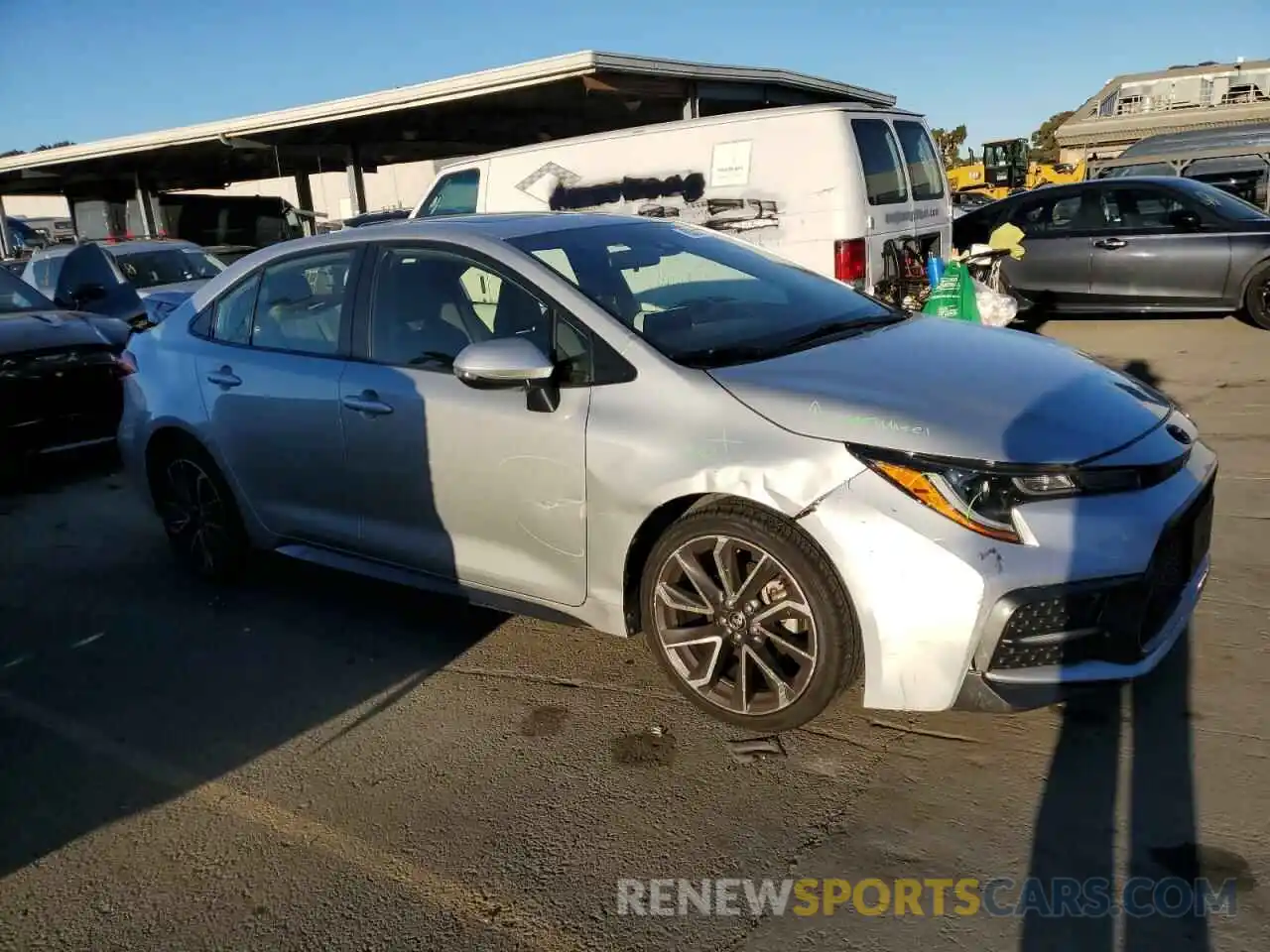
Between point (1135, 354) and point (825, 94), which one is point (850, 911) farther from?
point (825, 94)

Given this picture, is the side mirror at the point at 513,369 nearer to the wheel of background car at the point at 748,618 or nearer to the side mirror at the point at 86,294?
the wheel of background car at the point at 748,618

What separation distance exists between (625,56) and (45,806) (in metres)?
12.2

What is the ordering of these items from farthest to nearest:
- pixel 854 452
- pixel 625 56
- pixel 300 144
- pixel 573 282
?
pixel 300 144, pixel 625 56, pixel 573 282, pixel 854 452

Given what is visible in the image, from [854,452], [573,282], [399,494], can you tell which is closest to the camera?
[854,452]

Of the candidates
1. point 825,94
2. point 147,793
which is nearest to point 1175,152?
point 825,94

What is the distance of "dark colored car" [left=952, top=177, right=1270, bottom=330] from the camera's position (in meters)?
9.83

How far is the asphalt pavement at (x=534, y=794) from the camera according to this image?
2520mm

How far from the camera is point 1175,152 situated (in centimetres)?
1880

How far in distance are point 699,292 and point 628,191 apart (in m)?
5.45

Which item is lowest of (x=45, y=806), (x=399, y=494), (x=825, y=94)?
(x=45, y=806)

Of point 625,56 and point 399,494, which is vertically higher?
point 625,56

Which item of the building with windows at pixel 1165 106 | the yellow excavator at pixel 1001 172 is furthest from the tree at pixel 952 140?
the yellow excavator at pixel 1001 172

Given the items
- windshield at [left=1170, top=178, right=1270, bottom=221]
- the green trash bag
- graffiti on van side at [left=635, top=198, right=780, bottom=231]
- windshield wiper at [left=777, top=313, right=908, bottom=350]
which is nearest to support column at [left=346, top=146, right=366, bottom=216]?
graffiti on van side at [left=635, top=198, right=780, bottom=231]

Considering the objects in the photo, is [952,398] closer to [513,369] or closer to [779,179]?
[513,369]
